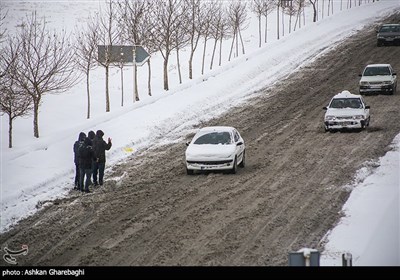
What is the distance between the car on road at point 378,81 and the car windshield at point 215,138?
1447 centimetres

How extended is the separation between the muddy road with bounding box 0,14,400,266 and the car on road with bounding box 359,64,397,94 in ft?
15.8

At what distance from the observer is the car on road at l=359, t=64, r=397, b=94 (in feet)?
107

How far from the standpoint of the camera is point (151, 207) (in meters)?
16.5

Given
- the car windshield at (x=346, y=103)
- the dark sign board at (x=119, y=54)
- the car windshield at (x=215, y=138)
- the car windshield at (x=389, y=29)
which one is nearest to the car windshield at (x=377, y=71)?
the car windshield at (x=346, y=103)

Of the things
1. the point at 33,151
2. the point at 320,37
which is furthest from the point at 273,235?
the point at 320,37

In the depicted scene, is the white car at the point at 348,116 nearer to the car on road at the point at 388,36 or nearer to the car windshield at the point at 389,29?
the car on road at the point at 388,36

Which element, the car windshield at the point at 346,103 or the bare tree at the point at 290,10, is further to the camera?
the bare tree at the point at 290,10

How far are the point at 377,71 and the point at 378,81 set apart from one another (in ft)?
2.88

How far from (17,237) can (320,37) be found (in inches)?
1753

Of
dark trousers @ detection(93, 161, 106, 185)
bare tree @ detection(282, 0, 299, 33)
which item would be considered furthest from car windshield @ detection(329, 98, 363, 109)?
bare tree @ detection(282, 0, 299, 33)

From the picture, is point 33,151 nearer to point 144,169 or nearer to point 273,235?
point 144,169

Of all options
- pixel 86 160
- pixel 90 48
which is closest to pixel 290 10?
pixel 90 48

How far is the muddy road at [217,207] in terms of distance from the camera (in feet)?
42.5

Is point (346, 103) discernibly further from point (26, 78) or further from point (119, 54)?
point (119, 54)
